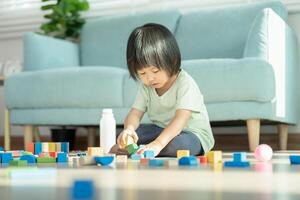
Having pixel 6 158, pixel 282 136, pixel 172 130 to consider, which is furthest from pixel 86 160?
pixel 282 136

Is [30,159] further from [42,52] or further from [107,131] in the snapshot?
[42,52]

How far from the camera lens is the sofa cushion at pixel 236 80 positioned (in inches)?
89.2

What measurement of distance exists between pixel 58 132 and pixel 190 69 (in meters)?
1.06

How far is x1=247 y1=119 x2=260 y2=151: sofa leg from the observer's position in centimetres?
226

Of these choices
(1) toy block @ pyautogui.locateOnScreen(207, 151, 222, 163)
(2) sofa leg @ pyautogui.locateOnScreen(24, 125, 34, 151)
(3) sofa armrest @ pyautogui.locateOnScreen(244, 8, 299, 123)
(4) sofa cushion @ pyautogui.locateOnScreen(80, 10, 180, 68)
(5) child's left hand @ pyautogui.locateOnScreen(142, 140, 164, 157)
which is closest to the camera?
(1) toy block @ pyautogui.locateOnScreen(207, 151, 222, 163)

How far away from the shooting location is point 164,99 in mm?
A: 1783

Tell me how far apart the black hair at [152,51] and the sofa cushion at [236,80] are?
632mm

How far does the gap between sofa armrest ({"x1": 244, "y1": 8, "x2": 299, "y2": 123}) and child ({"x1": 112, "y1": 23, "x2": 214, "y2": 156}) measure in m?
0.69

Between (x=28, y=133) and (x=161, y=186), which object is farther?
(x=28, y=133)

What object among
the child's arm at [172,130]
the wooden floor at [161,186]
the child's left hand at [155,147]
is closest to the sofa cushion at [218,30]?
the child's arm at [172,130]

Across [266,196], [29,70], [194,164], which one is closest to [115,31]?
[29,70]

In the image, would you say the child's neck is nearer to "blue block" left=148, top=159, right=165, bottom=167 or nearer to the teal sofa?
the teal sofa

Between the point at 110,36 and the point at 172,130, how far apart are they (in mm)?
1682

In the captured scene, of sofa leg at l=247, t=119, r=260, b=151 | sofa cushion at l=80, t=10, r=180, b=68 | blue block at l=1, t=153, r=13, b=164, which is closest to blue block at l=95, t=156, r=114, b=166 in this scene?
blue block at l=1, t=153, r=13, b=164
